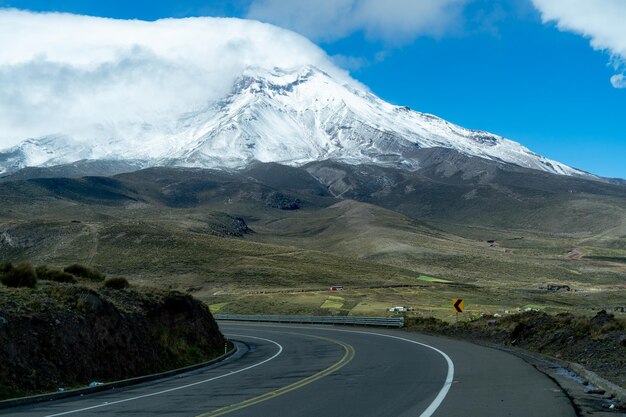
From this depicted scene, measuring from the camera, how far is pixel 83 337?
61.1 ft

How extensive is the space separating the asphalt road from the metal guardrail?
16.4 meters

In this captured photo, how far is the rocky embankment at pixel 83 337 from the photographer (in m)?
16.2

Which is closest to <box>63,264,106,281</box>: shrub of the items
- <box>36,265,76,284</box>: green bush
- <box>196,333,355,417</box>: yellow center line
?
<box>36,265,76,284</box>: green bush

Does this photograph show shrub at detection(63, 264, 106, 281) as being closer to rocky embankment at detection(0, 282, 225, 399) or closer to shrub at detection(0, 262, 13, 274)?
shrub at detection(0, 262, 13, 274)

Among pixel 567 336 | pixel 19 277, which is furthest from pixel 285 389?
pixel 567 336

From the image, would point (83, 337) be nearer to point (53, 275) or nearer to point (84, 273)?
point (53, 275)

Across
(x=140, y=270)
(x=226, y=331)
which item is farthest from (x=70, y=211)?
(x=226, y=331)

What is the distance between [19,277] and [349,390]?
1353 centimetres

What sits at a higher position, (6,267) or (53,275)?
(6,267)

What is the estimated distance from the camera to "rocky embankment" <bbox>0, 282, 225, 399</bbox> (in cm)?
1620

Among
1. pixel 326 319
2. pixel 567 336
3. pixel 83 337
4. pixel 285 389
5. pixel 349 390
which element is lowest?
pixel 326 319

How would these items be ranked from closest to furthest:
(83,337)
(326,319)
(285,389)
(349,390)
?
1. (349,390)
2. (285,389)
3. (83,337)
4. (326,319)

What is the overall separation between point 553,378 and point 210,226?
544 ft

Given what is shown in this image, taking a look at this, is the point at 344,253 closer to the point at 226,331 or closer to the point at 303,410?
the point at 226,331
